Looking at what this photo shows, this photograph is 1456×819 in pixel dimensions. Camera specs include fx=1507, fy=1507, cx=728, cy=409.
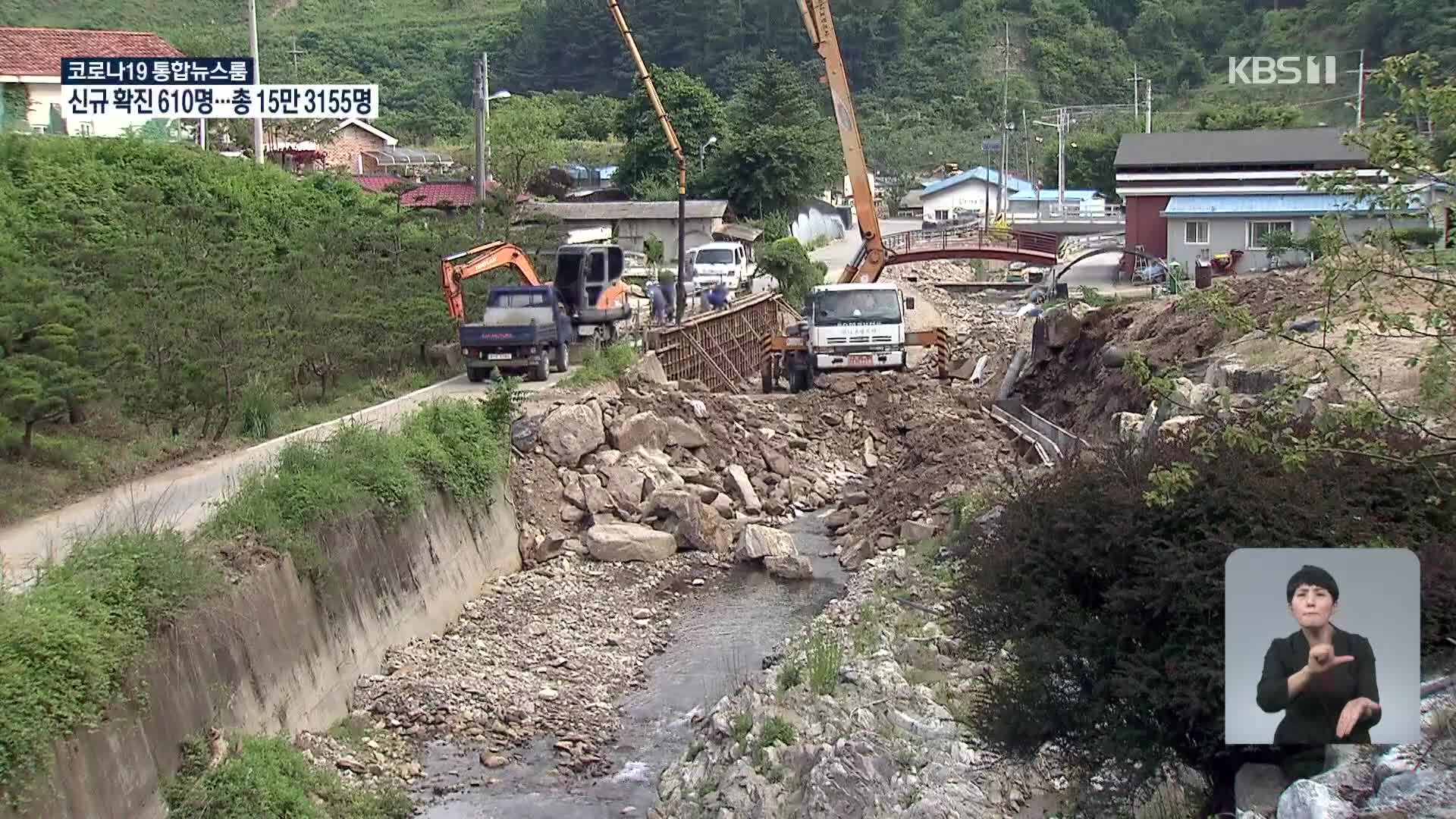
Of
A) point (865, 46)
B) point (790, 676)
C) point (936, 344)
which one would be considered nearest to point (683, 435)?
point (936, 344)

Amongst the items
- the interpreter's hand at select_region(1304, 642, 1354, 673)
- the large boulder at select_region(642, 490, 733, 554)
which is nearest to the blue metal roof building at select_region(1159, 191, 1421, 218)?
the large boulder at select_region(642, 490, 733, 554)

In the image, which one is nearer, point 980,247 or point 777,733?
point 777,733

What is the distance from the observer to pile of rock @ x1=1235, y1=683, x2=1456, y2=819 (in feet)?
23.5

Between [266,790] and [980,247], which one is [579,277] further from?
[266,790]

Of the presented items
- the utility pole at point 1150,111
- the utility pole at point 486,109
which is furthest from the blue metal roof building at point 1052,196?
the utility pole at point 486,109

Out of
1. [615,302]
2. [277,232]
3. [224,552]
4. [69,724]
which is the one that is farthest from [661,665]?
[277,232]

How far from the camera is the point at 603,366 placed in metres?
29.8

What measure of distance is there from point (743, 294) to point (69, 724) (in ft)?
114

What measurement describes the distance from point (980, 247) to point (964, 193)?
4255 cm

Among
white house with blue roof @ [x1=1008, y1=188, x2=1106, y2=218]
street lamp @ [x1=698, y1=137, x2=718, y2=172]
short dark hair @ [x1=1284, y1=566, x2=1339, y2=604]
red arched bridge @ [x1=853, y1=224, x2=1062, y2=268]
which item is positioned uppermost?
street lamp @ [x1=698, y1=137, x2=718, y2=172]

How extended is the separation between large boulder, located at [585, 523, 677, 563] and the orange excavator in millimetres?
7323

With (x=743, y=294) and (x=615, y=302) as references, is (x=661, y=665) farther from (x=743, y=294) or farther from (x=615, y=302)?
(x=743, y=294)
